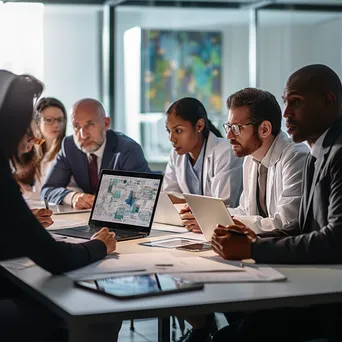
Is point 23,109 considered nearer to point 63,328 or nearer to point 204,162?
point 63,328

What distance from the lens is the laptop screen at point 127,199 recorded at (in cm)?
313

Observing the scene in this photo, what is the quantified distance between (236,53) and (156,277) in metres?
5.75

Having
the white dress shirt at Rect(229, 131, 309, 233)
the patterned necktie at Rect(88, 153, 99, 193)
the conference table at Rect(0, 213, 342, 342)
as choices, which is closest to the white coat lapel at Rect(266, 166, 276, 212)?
the white dress shirt at Rect(229, 131, 309, 233)

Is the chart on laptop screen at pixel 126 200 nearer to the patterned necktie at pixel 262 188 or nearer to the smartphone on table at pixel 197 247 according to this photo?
the smartphone on table at pixel 197 247

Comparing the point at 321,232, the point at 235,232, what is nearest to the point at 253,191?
the point at 235,232

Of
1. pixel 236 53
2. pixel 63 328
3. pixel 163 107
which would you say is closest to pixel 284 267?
pixel 63 328

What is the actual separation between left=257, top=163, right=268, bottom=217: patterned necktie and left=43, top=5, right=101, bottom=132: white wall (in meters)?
4.05

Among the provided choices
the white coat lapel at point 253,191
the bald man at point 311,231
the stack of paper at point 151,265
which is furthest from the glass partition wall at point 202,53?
the stack of paper at point 151,265

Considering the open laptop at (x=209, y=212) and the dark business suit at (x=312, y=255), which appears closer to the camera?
the dark business suit at (x=312, y=255)

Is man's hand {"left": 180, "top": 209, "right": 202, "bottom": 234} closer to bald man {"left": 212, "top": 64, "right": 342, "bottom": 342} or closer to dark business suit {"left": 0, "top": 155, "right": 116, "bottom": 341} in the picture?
bald man {"left": 212, "top": 64, "right": 342, "bottom": 342}

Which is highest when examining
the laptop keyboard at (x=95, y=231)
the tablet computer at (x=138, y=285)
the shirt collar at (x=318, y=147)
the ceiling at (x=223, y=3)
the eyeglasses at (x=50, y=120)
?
the ceiling at (x=223, y=3)

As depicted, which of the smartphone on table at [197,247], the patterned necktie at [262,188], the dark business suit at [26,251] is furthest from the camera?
the patterned necktie at [262,188]

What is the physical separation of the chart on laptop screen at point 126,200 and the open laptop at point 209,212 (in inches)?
11.3

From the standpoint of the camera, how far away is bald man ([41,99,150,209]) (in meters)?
4.56
